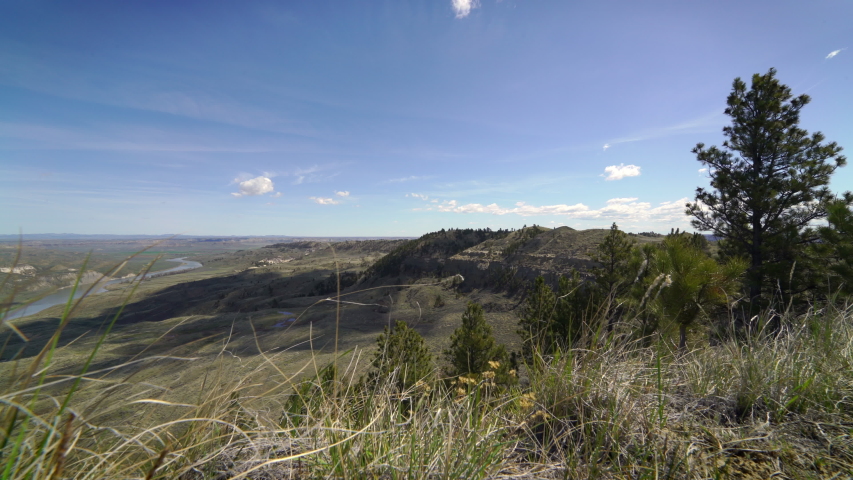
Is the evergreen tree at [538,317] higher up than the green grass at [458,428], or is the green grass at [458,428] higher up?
the green grass at [458,428]

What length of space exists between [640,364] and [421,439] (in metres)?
1.94

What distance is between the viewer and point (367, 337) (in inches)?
1192

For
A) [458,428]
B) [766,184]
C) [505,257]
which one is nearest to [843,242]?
[766,184]

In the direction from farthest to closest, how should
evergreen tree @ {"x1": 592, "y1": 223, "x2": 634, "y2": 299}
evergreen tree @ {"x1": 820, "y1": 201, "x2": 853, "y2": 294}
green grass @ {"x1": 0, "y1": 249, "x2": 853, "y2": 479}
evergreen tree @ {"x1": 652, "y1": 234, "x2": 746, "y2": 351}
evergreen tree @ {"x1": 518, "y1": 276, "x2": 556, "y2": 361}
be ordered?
evergreen tree @ {"x1": 592, "y1": 223, "x2": 634, "y2": 299} → evergreen tree @ {"x1": 820, "y1": 201, "x2": 853, "y2": 294} → evergreen tree @ {"x1": 652, "y1": 234, "x2": 746, "y2": 351} → evergreen tree @ {"x1": 518, "y1": 276, "x2": 556, "y2": 361} → green grass @ {"x1": 0, "y1": 249, "x2": 853, "y2": 479}

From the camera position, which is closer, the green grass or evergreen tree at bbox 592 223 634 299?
the green grass

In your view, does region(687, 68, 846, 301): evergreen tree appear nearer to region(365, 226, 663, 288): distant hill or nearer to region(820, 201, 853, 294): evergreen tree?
region(820, 201, 853, 294): evergreen tree

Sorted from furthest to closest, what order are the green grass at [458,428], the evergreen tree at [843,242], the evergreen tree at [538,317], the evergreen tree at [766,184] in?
the evergreen tree at [766,184] < the evergreen tree at [843,242] < the evergreen tree at [538,317] < the green grass at [458,428]

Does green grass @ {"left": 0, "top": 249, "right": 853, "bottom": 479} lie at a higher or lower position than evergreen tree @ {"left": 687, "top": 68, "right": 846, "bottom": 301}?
lower

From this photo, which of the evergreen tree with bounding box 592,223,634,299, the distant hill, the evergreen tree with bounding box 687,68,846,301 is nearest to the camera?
the evergreen tree with bounding box 687,68,846,301

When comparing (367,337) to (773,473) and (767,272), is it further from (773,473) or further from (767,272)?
(773,473)

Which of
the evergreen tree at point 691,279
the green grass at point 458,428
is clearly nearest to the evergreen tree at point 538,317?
the green grass at point 458,428

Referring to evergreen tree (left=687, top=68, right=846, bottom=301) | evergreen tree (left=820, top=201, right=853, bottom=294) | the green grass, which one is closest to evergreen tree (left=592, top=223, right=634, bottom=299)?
evergreen tree (left=687, top=68, right=846, bottom=301)

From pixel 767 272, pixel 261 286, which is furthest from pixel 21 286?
pixel 261 286

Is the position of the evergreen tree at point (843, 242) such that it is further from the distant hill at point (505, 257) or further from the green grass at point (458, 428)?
the distant hill at point (505, 257)
